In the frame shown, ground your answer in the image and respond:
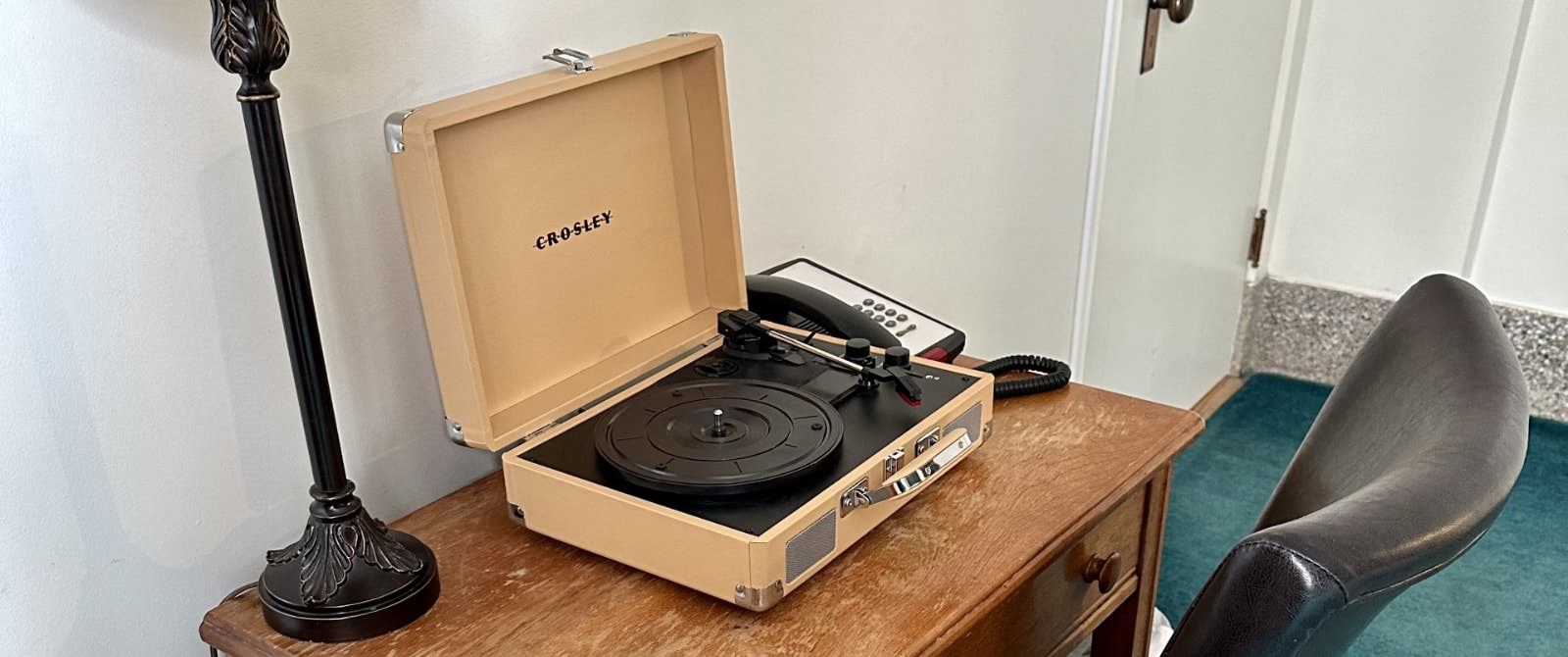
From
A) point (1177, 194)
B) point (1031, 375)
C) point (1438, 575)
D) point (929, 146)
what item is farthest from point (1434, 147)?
point (1031, 375)

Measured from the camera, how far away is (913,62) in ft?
5.37

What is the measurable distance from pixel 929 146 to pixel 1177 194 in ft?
2.64

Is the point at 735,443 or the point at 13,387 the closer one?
the point at 13,387

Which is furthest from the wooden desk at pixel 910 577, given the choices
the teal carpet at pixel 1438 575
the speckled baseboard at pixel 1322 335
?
the speckled baseboard at pixel 1322 335

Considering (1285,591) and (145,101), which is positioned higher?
(145,101)

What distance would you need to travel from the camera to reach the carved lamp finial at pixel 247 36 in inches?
31.4

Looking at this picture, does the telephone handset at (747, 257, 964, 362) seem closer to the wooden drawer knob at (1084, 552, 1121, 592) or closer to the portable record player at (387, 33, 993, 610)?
the portable record player at (387, 33, 993, 610)

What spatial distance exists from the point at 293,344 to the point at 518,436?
217mm

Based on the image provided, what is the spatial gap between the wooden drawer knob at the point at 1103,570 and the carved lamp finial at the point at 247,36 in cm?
77

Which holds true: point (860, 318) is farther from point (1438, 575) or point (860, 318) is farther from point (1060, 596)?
point (1438, 575)

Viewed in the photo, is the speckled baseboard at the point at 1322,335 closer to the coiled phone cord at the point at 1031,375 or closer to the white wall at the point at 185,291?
the coiled phone cord at the point at 1031,375

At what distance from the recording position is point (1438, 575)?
1.84 meters

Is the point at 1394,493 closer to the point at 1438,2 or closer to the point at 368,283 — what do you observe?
the point at 368,283

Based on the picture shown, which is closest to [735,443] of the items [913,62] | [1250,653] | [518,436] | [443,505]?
[518,436]
